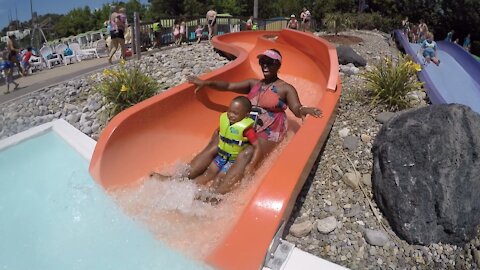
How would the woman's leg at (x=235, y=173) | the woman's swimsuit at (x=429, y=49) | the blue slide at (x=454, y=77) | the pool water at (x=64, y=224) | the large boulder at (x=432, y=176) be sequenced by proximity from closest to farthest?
1. the pool water at (x=64, y=224)
2. the large boulder at (x=432, y=176)
3. the woman's leg at (x=235, y=173)
4. the blue slide at (x=454, y=77)
5. the woman's swimsuit at (x=429, y=49)

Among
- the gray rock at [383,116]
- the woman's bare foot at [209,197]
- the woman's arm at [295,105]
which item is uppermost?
the woman's arm at [295,105]

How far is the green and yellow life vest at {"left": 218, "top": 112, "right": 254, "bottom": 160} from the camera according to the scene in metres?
3.22

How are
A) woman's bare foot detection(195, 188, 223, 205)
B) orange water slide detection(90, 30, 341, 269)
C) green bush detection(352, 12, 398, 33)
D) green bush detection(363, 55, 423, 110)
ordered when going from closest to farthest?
orange water slide detection(90, 30, 341, 269)
woman's bare foot detection(195, 188, 223, 205)
green bush detection(363, 55, 423, 110)
green bush detection(352, 12, 398, 33)

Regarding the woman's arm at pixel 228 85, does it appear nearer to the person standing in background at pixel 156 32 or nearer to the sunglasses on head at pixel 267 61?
the sunglasses on head at pixel 267 61

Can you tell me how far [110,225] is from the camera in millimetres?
2775

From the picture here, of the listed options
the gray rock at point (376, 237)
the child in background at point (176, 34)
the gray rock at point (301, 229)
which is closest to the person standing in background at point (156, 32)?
the child in background at point (176, 34)

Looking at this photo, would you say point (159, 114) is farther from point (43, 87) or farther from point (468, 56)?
point (468, 56)

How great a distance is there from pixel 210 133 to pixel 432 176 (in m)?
2.38

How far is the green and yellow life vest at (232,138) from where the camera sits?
10.6 feet

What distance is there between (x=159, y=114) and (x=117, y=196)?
101 cm

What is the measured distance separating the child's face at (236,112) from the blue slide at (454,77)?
126 inches

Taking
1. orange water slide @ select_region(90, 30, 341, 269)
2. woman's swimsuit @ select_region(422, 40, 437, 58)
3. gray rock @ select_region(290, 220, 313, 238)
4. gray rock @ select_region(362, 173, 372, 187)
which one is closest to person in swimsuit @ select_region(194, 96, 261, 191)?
orange water slide @ select_region(90, 30, 341, 269)

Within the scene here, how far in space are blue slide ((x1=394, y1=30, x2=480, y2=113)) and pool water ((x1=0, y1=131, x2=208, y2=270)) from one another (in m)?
4.37

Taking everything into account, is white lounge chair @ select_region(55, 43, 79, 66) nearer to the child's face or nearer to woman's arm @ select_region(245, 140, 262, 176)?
the child's face
